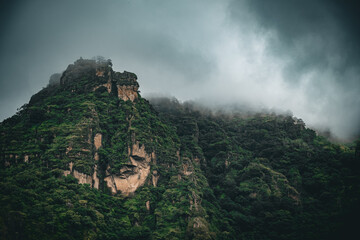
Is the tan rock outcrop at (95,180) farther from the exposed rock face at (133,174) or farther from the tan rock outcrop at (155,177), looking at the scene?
the tan rock outcrop at (155,177)

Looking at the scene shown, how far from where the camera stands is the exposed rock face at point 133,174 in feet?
259

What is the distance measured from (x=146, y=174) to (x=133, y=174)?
3.33 metres

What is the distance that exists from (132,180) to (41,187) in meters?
18.9

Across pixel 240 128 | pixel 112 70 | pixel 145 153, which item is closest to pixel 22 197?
pixel 145 153

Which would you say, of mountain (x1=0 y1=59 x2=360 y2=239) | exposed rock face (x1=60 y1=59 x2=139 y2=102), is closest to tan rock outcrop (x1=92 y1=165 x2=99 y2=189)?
mountain (x1=0 y1=59 x2=360 y2=239)

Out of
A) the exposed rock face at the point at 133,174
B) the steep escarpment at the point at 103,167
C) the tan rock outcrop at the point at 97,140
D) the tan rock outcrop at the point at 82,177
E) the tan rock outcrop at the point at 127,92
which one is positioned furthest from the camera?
the tan rock outcrop at the point at 127,92

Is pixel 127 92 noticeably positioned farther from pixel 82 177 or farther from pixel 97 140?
pixel 82 177

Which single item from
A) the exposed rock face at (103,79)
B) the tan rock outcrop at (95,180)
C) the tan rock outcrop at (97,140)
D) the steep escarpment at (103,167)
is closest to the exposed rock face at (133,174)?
the steep escarpment at (103,167)

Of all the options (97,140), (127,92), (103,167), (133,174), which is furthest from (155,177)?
(127,92)

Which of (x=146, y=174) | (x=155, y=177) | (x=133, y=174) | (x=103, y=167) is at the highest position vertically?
(x=103, y=167)

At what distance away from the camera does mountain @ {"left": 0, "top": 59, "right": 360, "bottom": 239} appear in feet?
221

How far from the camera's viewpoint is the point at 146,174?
272 ft

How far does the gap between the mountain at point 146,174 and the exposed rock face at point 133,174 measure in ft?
0.74

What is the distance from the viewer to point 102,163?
267ft
